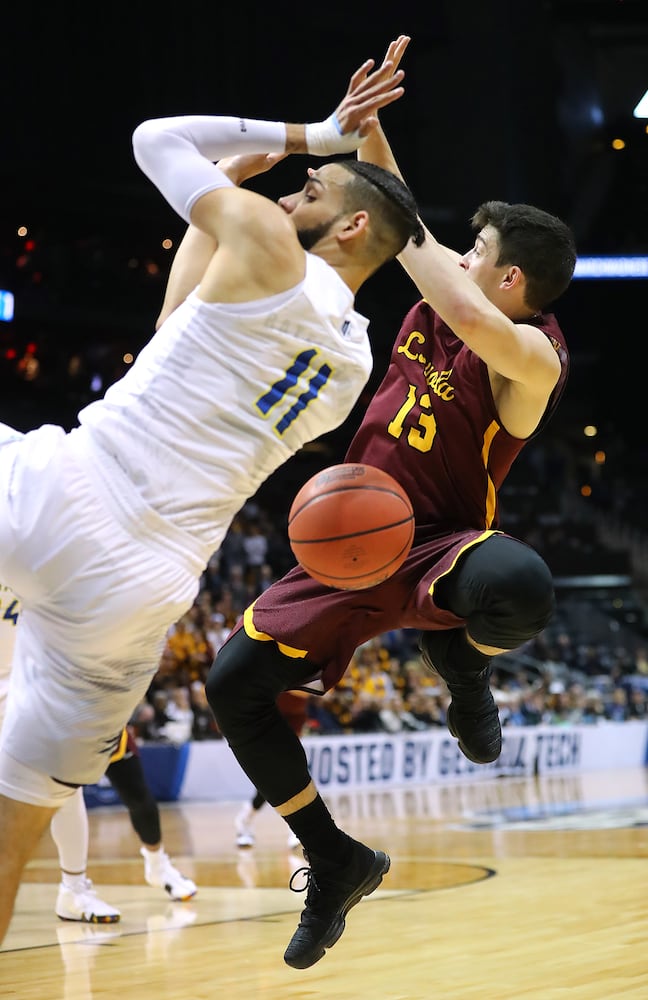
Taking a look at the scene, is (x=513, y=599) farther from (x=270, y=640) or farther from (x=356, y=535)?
(x=270, y=640)

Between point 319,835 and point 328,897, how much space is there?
0.21 m

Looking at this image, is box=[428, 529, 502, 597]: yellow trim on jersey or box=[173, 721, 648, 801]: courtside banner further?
box=[173, 721, 648, 801]: courtside banner

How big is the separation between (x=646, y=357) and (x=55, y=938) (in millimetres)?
26603

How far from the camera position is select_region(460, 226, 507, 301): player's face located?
4.51 meters

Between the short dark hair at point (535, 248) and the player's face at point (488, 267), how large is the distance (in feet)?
0.07

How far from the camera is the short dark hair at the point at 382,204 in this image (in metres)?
3.38

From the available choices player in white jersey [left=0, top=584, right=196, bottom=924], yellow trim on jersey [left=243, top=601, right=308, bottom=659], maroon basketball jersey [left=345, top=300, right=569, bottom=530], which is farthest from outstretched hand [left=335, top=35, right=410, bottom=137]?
player in white jersey [left=0, top=584, right=196, bottom=924]

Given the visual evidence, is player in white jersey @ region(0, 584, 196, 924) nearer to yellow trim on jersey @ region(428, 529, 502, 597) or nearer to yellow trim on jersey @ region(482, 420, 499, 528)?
yellow trim on jersey @ region(428, 529, 502, 597)

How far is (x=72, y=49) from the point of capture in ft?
60.3

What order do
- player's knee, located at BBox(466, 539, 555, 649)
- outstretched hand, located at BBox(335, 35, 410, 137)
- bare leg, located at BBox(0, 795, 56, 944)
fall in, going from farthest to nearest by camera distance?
player's knee, located at BBox(466, 539, 555, 649) < outstretched hand, located at BBox(335, 35, 410, 137) < bare leg, located at BBox(0, 795, 56, 944)

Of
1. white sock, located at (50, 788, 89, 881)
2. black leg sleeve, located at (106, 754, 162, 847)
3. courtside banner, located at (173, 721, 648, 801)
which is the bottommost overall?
courtside banner, located at (173, 721, 648, 801)

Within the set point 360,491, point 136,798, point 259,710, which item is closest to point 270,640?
point 259,710

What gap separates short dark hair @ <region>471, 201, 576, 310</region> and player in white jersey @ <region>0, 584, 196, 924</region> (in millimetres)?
2482

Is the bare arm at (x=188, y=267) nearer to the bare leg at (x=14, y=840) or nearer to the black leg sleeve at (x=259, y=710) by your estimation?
the black leg sleeve at (x=259, y=710)
